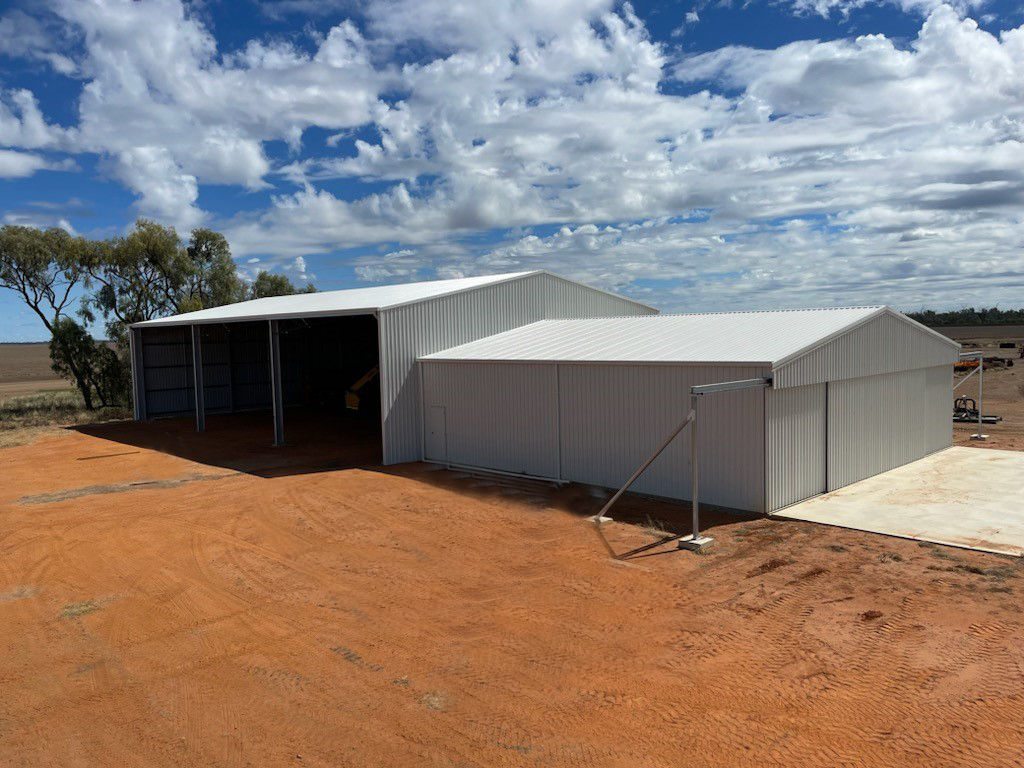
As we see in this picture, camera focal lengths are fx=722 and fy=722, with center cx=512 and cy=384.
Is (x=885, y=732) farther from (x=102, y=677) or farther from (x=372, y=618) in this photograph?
(x=102, y=677)

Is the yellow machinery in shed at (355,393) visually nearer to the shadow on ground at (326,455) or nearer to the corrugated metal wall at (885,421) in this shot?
the shadow on ground at (326,455)

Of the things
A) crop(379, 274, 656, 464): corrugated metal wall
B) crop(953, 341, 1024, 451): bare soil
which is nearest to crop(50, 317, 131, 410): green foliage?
crop(379, 274, 656, 464): corrugated metal wall

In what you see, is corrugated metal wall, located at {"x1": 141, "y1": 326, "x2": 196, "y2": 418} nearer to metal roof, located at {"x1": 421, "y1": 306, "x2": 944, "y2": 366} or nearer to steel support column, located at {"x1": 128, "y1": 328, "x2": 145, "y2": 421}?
steel support column, located at {"x1": 128, "y1": 328, "x2": 145, "y2": 421}

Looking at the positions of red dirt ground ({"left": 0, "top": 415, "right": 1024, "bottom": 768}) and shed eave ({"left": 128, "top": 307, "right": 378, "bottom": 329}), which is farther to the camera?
shed eave ({"left": 128, "top": 307, "right": 378, "bottom": 329})

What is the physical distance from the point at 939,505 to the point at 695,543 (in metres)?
5.88

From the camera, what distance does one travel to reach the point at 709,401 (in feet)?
44.9

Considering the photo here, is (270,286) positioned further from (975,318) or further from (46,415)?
(975,318)

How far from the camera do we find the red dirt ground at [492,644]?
19.7 feet

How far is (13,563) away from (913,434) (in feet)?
64.6

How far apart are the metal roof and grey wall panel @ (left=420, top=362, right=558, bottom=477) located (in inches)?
16.3

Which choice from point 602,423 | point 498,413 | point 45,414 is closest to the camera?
point 602,423

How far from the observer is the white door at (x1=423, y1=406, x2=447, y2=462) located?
1930 cm

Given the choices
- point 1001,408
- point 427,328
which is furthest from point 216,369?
point 1001,408

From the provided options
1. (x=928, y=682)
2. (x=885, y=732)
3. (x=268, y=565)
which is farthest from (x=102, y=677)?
(x=928, y=682)
